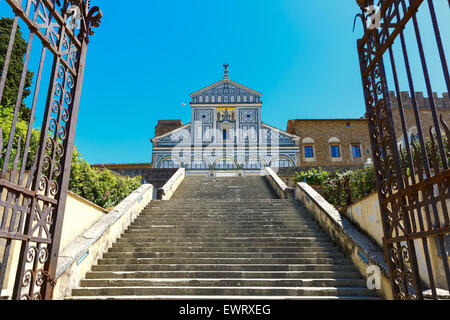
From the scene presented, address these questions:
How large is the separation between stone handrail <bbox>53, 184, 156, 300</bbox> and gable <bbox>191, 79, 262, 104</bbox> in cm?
2713

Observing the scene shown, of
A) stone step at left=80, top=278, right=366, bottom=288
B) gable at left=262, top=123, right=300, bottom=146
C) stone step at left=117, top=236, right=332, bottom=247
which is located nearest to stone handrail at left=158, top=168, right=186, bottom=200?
stone step at left=117, top=236, right=332, bottom=247

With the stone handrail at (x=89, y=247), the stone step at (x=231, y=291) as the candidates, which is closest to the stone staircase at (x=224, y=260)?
the stone step at (x=231, y=291)

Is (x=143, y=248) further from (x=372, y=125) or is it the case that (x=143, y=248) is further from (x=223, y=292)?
(x=372, y=125)

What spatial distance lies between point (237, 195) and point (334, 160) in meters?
21.5

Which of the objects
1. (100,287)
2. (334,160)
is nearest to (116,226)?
(100,287)

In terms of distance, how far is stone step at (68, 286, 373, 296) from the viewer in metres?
5.53

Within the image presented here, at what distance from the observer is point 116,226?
796 centimetres

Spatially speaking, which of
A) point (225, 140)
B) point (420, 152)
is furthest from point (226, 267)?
point (225, 140)

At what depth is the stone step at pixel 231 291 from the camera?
5531mm

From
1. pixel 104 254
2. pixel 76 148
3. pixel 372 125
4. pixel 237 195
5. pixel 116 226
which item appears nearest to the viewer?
pixel 372 125

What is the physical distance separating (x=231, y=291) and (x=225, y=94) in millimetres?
31781

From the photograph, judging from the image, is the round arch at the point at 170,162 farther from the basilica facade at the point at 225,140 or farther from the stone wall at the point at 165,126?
the stone wall at the point at 165,126

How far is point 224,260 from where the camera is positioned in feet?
22.2

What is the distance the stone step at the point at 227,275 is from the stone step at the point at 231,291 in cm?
51
